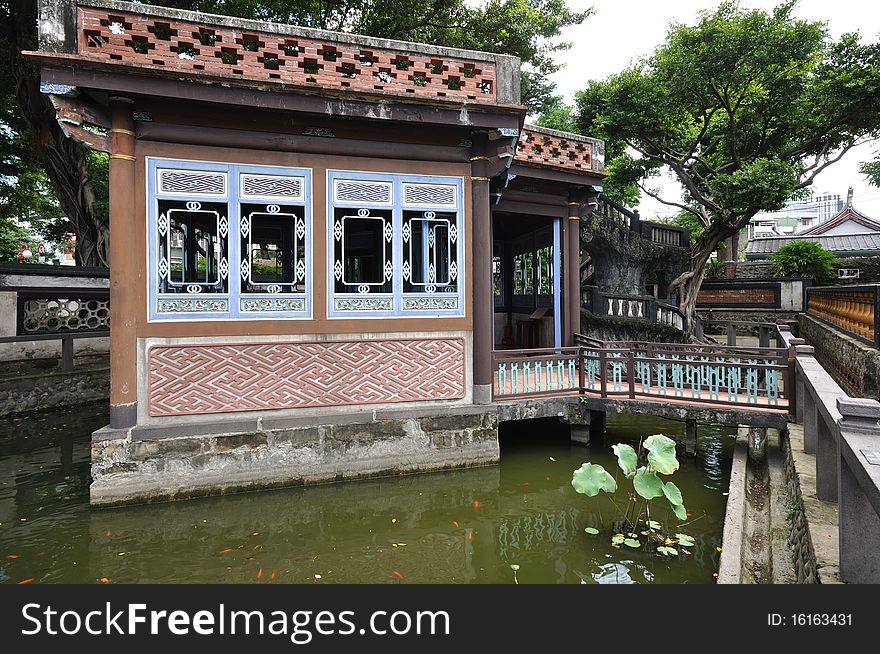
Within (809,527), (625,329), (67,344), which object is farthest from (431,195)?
(67,344)

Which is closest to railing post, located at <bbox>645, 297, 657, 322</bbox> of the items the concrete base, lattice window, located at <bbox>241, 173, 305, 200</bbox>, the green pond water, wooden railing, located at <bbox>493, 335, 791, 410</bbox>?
wooden railing, located at <bbox>493, 335, 791, 410</bbox>

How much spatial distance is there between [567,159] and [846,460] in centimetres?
682

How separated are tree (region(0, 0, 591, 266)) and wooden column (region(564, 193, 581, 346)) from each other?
7.80 m

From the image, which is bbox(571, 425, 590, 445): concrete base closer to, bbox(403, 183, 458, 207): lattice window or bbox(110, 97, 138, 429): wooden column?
bbox(403, 183, 458, 207): lattice window

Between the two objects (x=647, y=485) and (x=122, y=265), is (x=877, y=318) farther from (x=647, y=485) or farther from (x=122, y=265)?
(x=122, y=265)

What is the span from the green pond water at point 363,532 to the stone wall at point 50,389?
3.40 meters

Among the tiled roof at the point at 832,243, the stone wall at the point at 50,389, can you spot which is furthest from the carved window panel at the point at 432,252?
the tiled roof at the point at 832,243

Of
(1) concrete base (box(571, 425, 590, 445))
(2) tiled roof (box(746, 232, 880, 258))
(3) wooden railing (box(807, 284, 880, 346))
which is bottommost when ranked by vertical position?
(1) concrete base (box(571, 425, 590, 445))

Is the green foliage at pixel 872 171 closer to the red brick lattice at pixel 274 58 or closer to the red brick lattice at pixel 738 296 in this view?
the red brick lattice at pixel 738 296

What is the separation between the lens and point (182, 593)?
3463mm

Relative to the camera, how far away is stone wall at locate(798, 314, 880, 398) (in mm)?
5598

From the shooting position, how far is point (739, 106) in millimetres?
14688

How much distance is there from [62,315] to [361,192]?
24.1 ft

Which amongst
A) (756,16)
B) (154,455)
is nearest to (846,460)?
(154,455)
